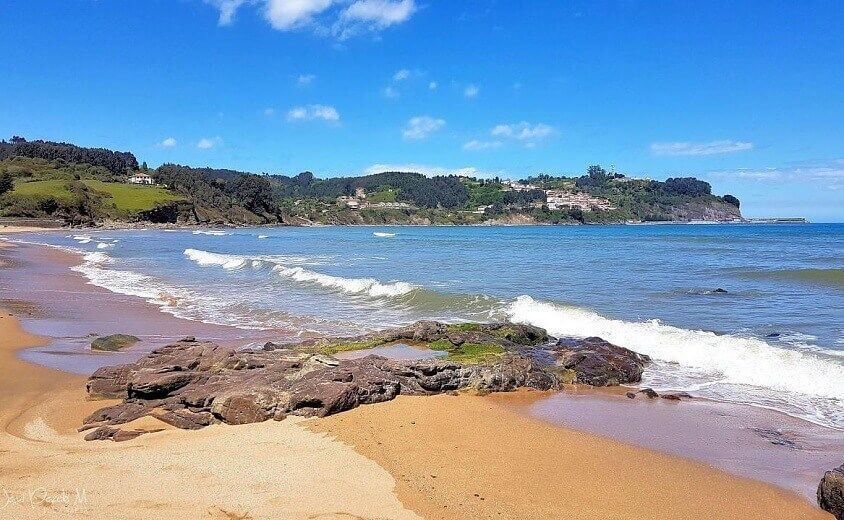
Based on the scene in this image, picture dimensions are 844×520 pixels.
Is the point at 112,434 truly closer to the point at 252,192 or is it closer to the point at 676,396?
the point at 676,396

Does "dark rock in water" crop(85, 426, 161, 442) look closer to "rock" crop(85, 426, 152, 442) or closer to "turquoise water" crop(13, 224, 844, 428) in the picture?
"rock" crop(85, 426, 152, 442)

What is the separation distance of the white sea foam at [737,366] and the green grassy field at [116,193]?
415ft

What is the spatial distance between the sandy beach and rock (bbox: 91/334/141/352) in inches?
191

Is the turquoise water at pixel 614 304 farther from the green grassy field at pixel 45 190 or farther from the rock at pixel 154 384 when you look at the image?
the green grassy field at pixel 45 190

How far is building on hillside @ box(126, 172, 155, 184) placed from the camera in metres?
174

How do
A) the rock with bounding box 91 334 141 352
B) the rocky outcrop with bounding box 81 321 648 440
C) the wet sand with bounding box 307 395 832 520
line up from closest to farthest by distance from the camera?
the wet sand with bounding box 307 395 832 520, the rocky outcrop with bounding box 81 321 648 440, the rock with bounding box 91 334 141 352

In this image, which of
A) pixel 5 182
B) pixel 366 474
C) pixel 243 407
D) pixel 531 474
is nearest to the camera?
pixel 366 474

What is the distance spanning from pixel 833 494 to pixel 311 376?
22.4 feet

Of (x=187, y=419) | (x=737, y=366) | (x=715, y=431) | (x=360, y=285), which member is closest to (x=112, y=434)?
(x=187, y=419)

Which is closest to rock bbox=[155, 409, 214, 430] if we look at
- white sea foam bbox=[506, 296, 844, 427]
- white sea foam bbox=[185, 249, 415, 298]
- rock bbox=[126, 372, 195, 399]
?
rock bbox=[126, 372, 195, 399]

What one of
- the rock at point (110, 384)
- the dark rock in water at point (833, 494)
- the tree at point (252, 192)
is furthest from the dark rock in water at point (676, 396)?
the tree at point (252, 192)

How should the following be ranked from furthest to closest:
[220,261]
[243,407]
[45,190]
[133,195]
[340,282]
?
[133,195]
[45,190]
[220,261]
[340,282]
[243,407]

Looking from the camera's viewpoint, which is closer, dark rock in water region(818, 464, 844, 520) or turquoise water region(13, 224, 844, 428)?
dark rock in water region(818, 464, 844, 520)

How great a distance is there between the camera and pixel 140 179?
588ft
